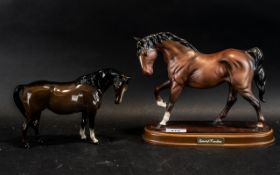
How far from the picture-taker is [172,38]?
3270 millimetres

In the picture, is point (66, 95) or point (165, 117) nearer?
point (66, 95)

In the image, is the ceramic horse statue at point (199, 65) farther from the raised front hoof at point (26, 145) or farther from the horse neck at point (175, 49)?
the raised front hoof at point (26, 145)

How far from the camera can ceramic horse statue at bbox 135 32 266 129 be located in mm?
3193

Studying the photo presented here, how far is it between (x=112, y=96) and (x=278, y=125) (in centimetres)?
119

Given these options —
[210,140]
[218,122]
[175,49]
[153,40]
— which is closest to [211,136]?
[210,140]

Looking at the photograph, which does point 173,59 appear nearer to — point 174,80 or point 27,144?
point 174,80

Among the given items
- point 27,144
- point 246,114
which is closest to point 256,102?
point 246,114

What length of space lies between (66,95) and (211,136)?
33.4 inches

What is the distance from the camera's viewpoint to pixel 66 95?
310 cm

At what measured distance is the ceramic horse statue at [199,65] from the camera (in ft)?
10.5

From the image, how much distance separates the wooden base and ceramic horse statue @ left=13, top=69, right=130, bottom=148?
1.05ft

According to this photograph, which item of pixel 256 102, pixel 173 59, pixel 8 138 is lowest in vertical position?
pixel 8 138

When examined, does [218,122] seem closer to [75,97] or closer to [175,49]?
[175,49]

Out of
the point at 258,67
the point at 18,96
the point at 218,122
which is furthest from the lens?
the point at 218,122
